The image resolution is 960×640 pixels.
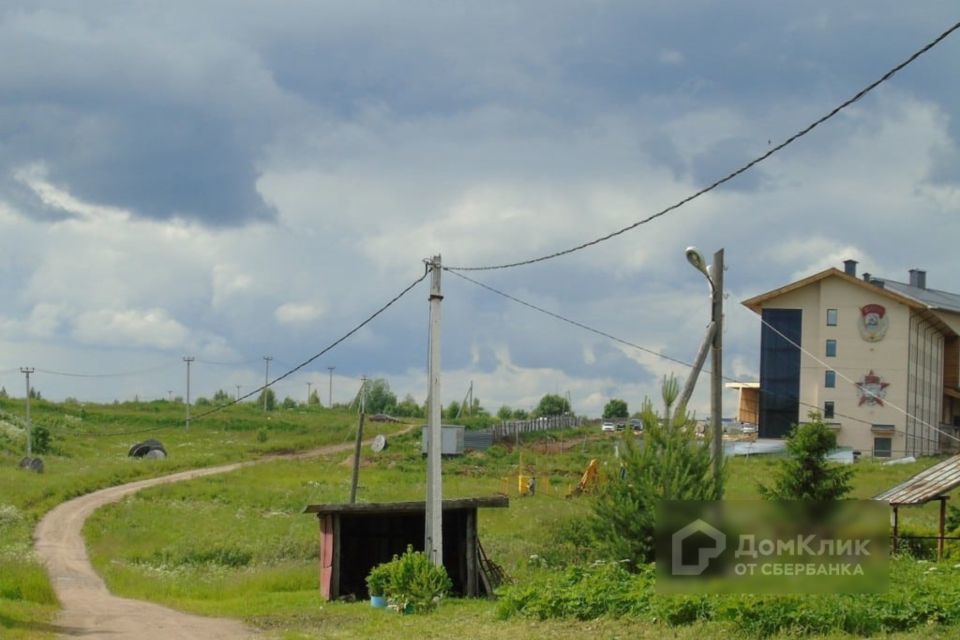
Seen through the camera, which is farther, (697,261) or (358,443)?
(358,443)

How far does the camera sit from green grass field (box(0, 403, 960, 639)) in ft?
56.5

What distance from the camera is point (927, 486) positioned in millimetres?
20531

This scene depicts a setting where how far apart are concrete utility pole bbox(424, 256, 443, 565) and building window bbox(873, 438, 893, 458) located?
4503cm

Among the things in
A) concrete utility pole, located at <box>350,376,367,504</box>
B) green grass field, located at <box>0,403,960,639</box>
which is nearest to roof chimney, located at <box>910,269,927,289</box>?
green grass field, located at <box>0,403,960,639</box>

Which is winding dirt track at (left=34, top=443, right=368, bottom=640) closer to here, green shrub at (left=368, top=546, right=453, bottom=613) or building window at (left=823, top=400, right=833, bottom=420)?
green shrub at (left=368, top=546, right=453, bottom=613)

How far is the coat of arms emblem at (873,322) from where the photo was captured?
196ft

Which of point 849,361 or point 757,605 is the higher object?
point 849,361

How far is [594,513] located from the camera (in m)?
18.3

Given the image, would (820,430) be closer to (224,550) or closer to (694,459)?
(694,459)

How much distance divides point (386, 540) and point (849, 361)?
42.0 meters

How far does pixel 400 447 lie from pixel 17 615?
48513 mm

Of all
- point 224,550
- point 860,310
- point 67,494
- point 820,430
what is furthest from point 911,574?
point 860,310

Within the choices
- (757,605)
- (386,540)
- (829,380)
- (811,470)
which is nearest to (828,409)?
(829,380)

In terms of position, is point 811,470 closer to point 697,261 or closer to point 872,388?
point 697,261
